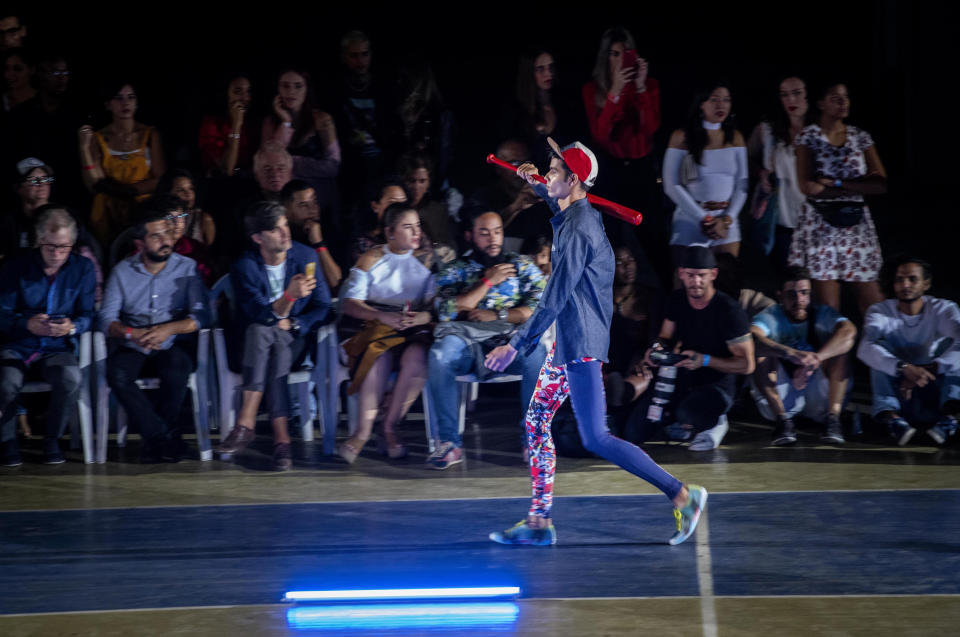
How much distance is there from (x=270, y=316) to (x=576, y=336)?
2.11 m

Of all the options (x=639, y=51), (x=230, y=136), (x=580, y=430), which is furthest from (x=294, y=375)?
(x=639, y=51)

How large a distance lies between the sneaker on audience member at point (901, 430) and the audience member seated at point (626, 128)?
1.74 m

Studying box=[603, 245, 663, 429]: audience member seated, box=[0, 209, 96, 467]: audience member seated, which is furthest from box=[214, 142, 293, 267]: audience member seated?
box=[603, 245, 663, 429]: audience member seated

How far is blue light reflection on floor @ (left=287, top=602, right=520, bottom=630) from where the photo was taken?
3736mm

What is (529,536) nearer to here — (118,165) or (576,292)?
(576,292)

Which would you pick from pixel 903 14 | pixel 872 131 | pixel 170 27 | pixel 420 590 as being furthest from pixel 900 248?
pixel 420 590

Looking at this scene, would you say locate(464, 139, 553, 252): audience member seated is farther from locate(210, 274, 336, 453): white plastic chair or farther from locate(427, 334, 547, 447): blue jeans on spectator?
locate(210, 274, 336, 453): white plastic chair

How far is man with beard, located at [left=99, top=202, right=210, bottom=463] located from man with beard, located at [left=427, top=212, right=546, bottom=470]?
1201 mm

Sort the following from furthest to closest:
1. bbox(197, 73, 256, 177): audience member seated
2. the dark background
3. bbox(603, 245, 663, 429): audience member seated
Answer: the dark background, bbox(197, 73, 256, 177): audience member seated, bbox(603, 245, 663, 429): audience member seated

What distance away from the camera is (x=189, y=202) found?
670cm

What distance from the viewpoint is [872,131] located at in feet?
33.1

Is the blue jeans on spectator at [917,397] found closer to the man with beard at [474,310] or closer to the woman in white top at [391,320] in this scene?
the man with beard at [474,310]

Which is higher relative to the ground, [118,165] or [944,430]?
[118,165]

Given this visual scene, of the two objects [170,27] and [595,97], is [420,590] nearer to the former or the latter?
[595,97]
